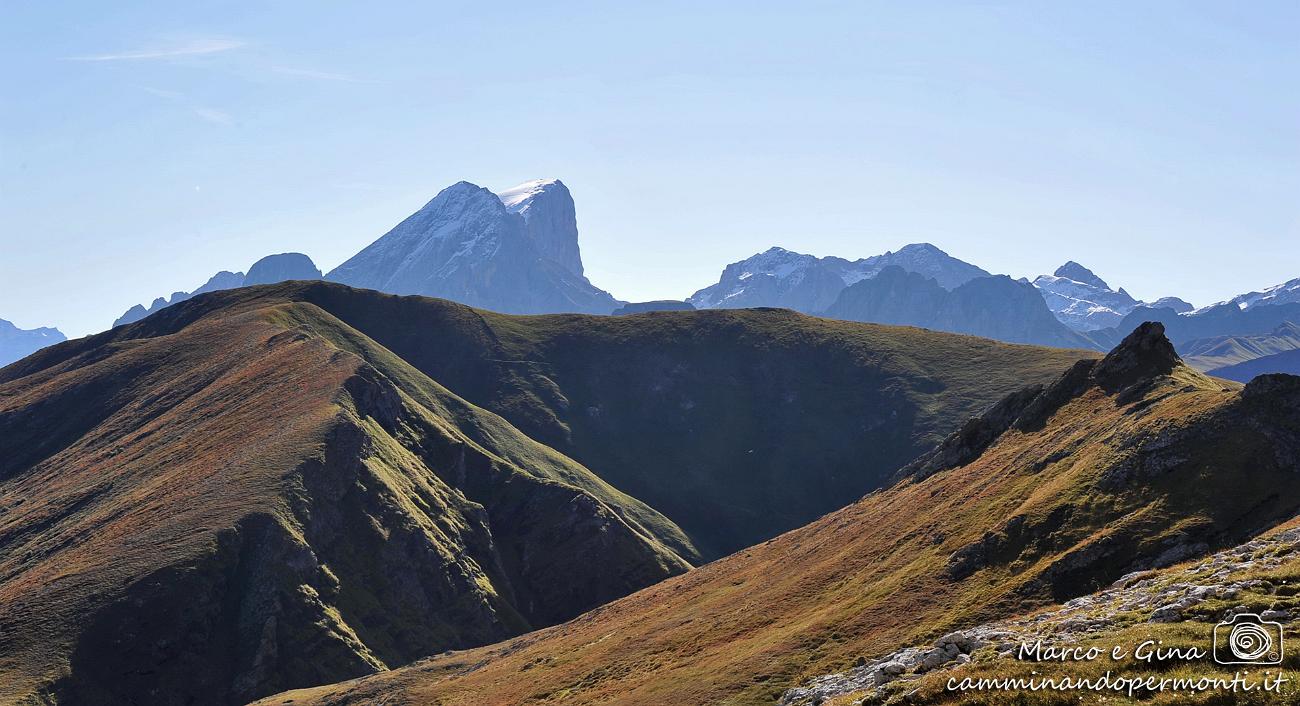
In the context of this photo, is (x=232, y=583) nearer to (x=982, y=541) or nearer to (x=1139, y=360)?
(x=982, y=541)

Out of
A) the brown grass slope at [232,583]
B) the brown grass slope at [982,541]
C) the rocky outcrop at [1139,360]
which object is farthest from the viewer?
the brown grass slope at [232,583]

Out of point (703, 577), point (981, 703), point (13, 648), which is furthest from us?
point (13, 648)

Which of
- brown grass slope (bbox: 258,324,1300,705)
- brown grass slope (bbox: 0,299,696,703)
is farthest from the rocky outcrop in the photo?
brown grass slope (bbox: 0,299,696,703)

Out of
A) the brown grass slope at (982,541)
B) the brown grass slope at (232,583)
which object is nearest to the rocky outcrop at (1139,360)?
the brown grass slope at (982,541)

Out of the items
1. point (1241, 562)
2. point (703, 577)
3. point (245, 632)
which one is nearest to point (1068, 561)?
point (1241, 562)

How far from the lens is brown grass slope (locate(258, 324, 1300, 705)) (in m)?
67.9

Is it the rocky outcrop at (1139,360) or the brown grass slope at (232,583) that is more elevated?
the rocky outcrop at (1139,360)

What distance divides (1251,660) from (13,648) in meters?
164

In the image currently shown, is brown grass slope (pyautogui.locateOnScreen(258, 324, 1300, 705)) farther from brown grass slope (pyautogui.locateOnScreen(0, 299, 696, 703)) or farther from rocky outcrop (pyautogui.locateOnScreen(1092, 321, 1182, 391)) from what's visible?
brown grass slope (pyautogui.locateOnScreen(0, 299, 696, 703))

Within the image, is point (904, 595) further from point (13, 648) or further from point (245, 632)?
point (13, 648)

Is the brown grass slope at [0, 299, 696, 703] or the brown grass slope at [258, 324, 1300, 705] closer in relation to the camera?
the brown grass slope at [258, 324, 1300, 705]

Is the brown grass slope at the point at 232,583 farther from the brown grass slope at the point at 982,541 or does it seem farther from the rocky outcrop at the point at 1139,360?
the rocky outcrop at the point at 1139,360

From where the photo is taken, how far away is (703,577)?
13150 cm

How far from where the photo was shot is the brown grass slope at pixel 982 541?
67938mm
